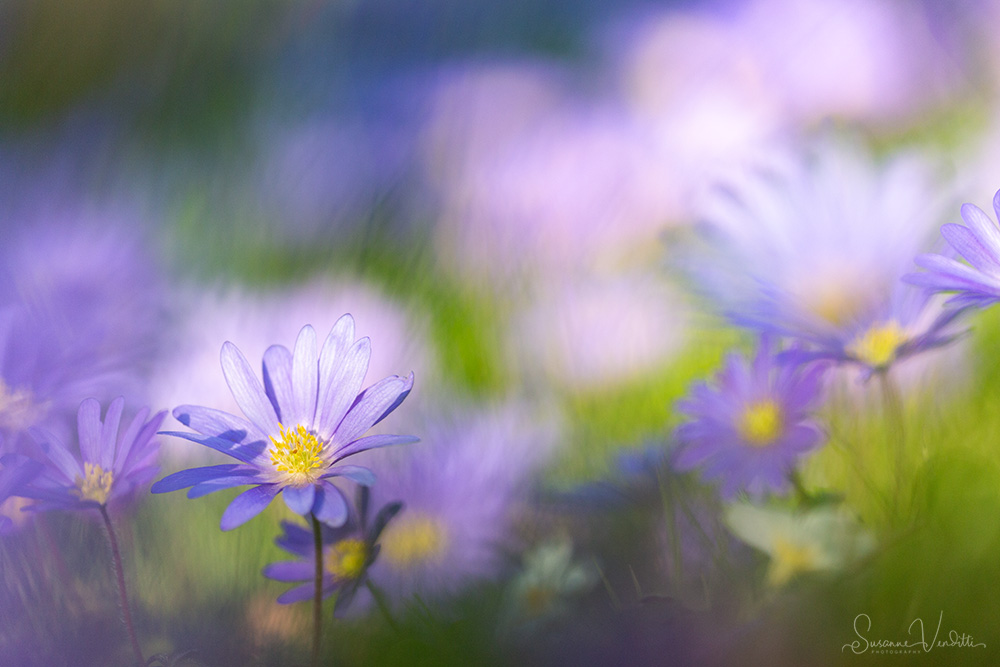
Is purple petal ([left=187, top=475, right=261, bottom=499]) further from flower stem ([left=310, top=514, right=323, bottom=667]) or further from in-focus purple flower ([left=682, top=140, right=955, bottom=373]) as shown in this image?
in-focus purple flower ([left=682, top=140, right=955, bottom=373])

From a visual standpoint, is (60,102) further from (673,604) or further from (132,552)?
(673,604)

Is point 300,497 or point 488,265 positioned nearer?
point 300,497

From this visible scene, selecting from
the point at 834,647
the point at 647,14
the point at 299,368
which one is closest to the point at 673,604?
the point at 834,647

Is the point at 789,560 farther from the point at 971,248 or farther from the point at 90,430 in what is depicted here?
the point at 90,430

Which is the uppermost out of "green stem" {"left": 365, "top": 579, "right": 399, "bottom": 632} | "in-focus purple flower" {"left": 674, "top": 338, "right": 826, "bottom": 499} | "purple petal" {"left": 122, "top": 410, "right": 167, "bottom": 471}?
"purple petal" {"left": 122, "top": 410, "right": 167, "bottom": 471}

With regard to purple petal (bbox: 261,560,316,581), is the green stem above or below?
below

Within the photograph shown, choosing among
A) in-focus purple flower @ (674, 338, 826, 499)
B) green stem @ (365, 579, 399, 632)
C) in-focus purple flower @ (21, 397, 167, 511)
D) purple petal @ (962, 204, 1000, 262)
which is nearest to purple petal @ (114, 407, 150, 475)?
in-focus purple flower @ (21, 397, 167, 511)

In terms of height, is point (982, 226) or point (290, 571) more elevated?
point (982, 226)

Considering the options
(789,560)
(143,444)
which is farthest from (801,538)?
(143,444)
